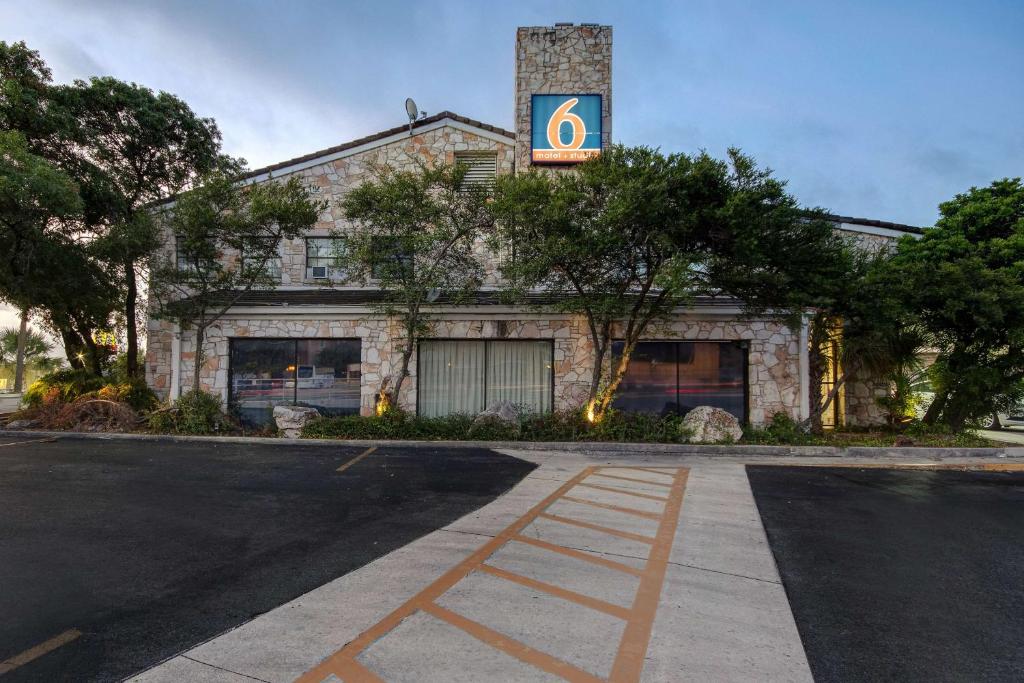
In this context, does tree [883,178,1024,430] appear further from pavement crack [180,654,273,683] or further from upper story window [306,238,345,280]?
upper story window [306,238,345,280]

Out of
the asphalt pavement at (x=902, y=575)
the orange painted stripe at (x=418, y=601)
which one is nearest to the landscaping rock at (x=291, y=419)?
the orange painted stripe at (x=418, y=601)

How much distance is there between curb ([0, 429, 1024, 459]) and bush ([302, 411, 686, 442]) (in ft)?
1.44

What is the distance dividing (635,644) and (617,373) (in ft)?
31.9

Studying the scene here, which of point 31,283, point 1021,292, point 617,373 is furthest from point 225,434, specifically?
point 1021,292

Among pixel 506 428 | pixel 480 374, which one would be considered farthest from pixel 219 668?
pixel 480 374

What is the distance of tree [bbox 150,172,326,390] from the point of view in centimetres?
1245

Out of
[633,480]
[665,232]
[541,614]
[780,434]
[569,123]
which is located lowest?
[633,480]

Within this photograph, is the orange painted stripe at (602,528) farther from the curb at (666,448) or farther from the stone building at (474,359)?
the stone building at (474,359)

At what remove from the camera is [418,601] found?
3834 mm

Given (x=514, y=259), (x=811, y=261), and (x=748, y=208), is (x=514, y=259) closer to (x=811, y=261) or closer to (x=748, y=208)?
(x=748, y=208)

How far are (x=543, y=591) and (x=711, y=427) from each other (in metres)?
9.51

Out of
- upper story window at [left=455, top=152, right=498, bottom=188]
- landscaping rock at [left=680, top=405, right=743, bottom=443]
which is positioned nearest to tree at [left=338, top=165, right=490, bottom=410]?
upper story window at [left=455, top=152, right=498, bottom=188]

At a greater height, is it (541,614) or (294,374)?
(294,374)

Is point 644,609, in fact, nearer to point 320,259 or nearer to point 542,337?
point 542,337
